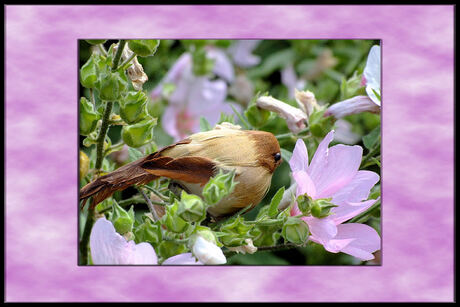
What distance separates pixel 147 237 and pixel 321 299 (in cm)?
32

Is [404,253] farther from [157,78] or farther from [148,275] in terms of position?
[157,78]

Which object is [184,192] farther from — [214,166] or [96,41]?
[96,41]

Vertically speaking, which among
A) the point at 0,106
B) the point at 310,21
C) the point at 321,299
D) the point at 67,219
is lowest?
the point at 321,299

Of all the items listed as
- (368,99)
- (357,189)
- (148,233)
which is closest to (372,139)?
(368,99)

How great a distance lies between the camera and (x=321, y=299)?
3.22ft

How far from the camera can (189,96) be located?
3.92ft

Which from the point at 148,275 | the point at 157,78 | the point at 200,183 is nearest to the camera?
the point at 200,183

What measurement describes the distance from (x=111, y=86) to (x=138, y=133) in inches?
2.7

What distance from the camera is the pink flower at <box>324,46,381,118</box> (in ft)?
3.04

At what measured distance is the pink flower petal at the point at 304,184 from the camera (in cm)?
79

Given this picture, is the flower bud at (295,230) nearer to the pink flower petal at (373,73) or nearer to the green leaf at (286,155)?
the green leaf at (286,155)

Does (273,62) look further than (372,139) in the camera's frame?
Yes

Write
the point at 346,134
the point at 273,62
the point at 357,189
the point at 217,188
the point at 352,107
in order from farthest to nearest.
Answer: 1. the point at 273,62
2. the point at 346,134
3. the point at 352,107
4. the point at 357,189
5. the point at 217,188

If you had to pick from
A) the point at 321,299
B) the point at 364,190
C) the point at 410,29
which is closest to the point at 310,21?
the point at 410,29
